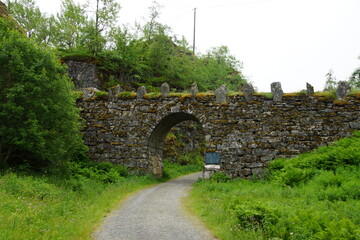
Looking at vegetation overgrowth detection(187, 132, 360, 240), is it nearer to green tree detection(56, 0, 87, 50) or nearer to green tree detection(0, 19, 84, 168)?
green tree detection(0, 19, 84, 168)

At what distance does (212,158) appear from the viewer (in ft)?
45.2

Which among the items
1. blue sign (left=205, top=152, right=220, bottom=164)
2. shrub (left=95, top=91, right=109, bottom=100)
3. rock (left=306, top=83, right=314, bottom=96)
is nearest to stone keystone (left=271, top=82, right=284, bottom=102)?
rock (left=306, top=83, right=314, bottom=96)

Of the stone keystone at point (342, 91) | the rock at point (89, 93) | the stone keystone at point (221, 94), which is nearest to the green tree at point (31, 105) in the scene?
the rock at point (89, 93)

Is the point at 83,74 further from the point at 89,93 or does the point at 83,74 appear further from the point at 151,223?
the point at 151,223

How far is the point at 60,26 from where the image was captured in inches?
984

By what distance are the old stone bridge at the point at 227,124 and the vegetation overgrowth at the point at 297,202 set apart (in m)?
0.71

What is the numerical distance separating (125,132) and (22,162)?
5.26 metres

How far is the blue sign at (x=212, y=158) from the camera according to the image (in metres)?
13.7

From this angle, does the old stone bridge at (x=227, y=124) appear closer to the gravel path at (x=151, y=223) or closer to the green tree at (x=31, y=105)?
the green tree at (x=31, y=105)

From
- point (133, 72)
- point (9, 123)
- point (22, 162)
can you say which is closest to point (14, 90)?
point (9, 123)

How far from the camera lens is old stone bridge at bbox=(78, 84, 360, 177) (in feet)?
42.6

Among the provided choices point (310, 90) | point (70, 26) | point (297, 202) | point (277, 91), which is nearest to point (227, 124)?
point (277, 91)

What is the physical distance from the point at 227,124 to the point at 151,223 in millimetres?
8441

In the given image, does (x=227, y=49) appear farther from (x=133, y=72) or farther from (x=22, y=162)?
(x=22, y=162)
